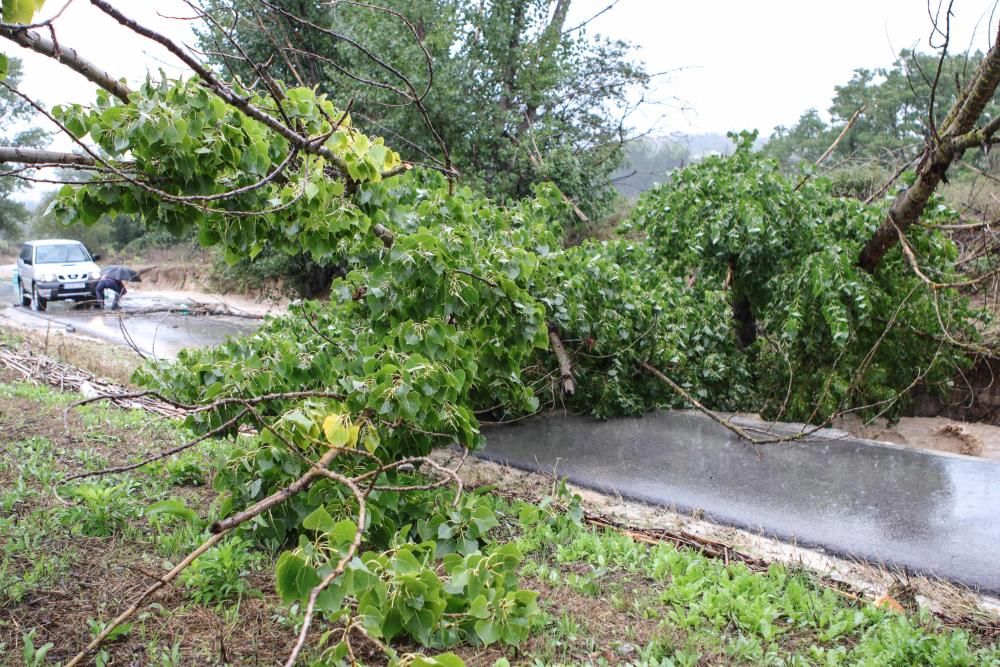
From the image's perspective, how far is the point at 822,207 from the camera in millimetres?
7941

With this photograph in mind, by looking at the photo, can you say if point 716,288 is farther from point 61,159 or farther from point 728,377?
point 61,159

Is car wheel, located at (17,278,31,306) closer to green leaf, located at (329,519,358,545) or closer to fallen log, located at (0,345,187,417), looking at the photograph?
fallen log, located at (0,345,187,417)

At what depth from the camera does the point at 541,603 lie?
11.1 ft

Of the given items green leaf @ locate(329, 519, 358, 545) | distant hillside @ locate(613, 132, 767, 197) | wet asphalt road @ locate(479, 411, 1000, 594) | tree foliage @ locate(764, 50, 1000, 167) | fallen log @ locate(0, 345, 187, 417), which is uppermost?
tree foliage @ locate(764, 50, 1000, 167)

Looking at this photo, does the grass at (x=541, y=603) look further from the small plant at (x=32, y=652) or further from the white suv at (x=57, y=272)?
the white suv at (x=57, y=272)

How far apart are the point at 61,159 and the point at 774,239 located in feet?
21.5

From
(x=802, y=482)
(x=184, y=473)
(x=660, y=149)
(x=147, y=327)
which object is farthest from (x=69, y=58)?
(x=660, y=149)

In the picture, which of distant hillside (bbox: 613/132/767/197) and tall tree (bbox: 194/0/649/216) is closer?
tall tree (bbox: 194/0/649/216)

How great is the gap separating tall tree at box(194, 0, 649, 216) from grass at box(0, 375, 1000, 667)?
11.9 metres

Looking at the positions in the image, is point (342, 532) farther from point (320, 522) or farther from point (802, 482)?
point (802, 482)

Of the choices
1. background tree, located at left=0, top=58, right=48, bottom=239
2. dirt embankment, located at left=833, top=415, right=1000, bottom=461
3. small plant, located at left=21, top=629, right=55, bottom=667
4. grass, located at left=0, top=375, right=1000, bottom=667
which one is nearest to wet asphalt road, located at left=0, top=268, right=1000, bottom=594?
grass, located at left=0, top=375, right=1000, bottom=667

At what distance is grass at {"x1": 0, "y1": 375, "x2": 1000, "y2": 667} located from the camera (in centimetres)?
292

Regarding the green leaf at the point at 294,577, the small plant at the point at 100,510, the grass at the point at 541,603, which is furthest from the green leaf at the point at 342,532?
the small plant at the point at 100,510

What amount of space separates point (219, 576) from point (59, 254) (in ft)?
63.8
